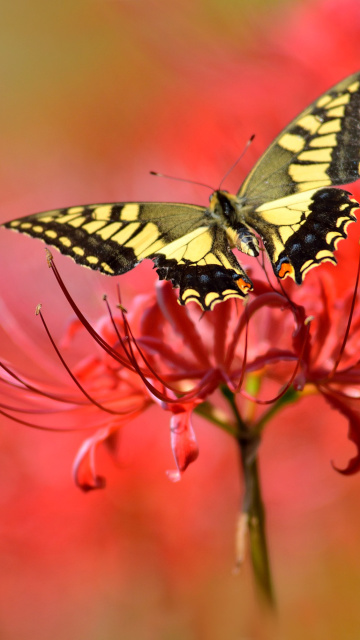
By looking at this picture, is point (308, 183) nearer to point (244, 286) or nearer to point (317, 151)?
point (317, 151)

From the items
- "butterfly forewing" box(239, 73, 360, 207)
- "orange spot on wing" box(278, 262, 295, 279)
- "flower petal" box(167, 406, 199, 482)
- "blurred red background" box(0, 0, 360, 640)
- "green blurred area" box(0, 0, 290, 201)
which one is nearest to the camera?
"flower petal" box(167, 406, 199, 482)

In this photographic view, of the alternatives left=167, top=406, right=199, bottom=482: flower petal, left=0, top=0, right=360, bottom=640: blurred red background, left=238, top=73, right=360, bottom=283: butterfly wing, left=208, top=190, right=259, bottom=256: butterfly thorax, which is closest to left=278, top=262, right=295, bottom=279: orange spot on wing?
left=238, top=73, right=360, bottom=283: butterfly wing

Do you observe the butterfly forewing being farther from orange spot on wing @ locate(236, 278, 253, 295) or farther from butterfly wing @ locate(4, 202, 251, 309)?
orange spot on wing @ locate(236, 278, 253, 295)

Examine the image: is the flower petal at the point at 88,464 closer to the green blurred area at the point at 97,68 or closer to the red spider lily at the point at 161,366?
the red spider lily at the point at 161,366

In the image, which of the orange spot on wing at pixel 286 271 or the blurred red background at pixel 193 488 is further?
the blurred red background at pixel 193 488

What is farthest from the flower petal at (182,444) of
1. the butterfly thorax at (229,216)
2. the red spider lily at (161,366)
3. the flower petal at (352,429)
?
the butterfly thorax at (229,216)

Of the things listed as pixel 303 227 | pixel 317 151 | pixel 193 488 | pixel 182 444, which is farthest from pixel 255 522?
pixel 193 488

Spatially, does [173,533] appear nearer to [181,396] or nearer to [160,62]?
[181,396]

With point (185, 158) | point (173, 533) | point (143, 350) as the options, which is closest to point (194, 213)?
point (143, 350)
